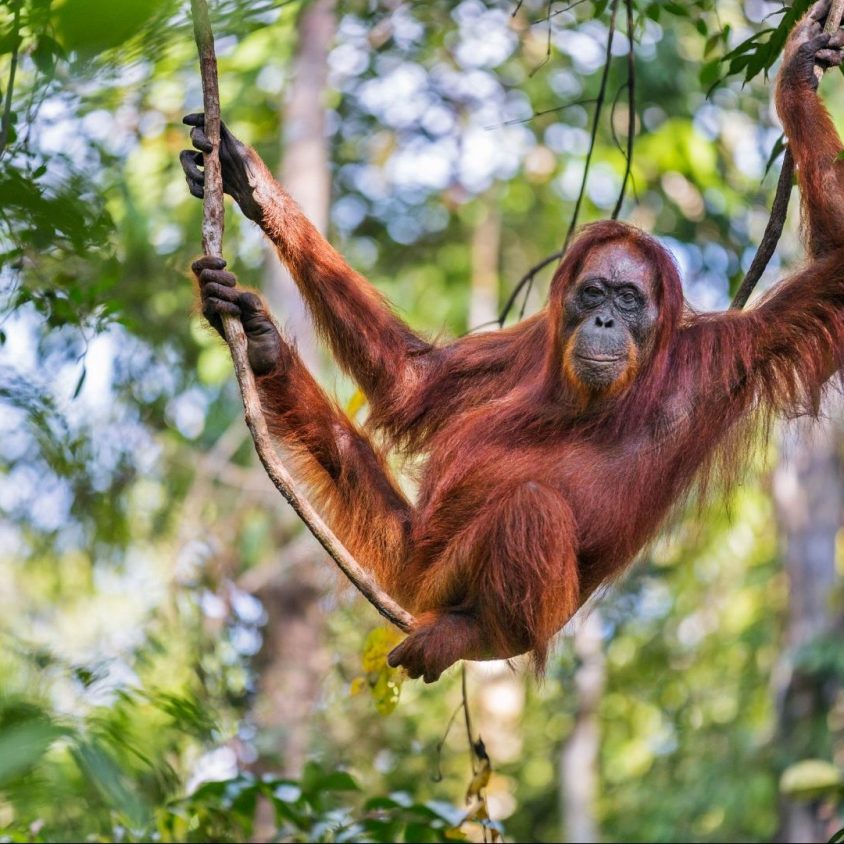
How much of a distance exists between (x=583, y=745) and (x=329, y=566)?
7723 millimetres

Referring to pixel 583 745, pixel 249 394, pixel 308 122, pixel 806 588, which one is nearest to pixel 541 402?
pixel 249 394

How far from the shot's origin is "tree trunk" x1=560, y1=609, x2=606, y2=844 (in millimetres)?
11641

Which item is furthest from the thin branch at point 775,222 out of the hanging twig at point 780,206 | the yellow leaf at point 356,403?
the yellow leaf at point 356,403

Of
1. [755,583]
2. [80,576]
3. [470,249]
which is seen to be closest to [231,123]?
[470,249]

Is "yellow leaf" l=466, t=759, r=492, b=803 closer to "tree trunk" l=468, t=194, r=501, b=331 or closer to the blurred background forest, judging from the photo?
the blurred background forest

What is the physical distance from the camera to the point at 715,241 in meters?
11.8

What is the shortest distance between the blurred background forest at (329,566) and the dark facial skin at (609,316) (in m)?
0.71

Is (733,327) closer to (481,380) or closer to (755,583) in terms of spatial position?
(481,380)

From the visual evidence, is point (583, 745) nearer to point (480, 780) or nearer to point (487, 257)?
point (487, 257)

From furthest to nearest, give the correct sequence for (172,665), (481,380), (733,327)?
(172,665) < (481,380) < (733,327)

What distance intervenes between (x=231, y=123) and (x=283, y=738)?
20.0ft

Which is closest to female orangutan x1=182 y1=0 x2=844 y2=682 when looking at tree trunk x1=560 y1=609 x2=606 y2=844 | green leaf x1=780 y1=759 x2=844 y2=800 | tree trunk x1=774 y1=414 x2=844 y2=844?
green leaf x1=780 y1=759 x2=844 y2=800

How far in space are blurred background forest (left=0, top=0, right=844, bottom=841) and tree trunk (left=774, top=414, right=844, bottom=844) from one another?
0.03 metres

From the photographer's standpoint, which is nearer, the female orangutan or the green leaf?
the female orangutan
